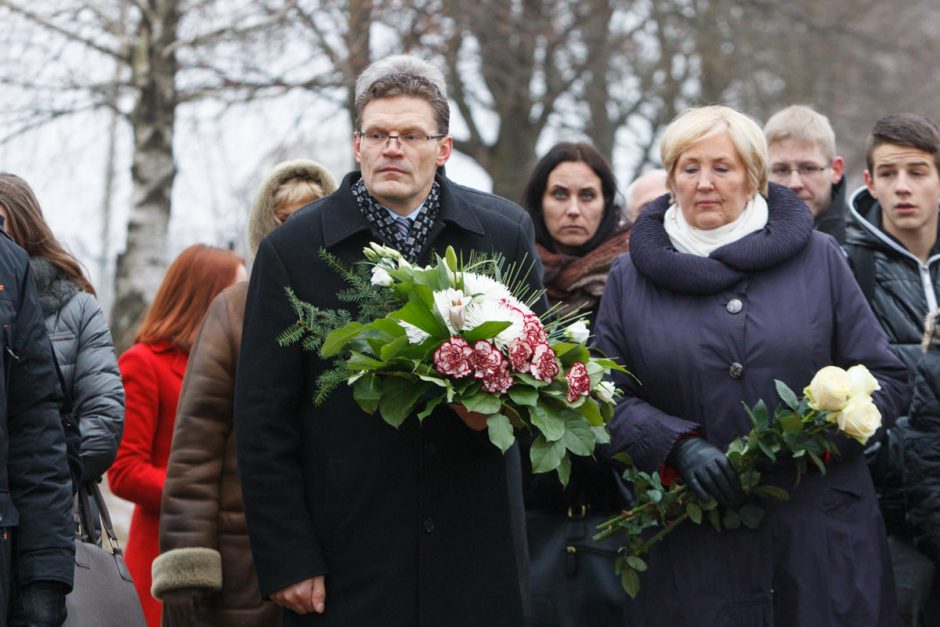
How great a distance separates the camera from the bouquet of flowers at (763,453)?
4184mm

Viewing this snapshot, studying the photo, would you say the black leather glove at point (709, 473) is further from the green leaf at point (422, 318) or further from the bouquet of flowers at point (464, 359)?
the green leaf at point (422, 318)

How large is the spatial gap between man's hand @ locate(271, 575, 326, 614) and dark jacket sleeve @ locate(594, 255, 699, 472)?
3.66ft

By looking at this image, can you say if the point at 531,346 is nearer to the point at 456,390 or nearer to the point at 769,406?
the point at 456,390

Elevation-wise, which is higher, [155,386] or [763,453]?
[155,386]

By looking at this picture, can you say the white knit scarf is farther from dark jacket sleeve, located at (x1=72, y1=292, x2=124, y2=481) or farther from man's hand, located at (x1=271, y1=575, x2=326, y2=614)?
→ dark jacket sleeve, located at (x1=72, y1=292, x2=124, y2=481)

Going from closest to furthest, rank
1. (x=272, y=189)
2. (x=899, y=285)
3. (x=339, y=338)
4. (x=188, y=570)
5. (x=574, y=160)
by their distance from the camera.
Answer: (x=339, y=338), (x=188, y=570), (x=899, y=285), (x=272, y=189), (x=574, y=160)

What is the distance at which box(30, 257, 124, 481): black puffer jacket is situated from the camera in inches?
200

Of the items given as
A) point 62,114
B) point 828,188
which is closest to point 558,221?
point 828,188

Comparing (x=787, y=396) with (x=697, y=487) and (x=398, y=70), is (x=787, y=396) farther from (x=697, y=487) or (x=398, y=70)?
(x=398, y=70)

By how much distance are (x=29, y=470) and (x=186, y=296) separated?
2.23 meters

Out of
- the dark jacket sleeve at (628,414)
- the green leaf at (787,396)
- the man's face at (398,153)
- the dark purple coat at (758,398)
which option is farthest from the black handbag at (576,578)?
the man's face at (398,153)

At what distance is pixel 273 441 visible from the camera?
4188 mm

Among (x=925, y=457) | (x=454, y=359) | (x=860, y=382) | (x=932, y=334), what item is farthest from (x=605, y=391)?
(x=932, y=334)

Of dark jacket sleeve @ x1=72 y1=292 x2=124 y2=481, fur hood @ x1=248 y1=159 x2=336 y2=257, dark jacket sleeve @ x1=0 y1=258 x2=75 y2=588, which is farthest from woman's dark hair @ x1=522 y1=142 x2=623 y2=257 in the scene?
dark jacket sleeve @ x1=0 y1=258 x2=75 y2=588
